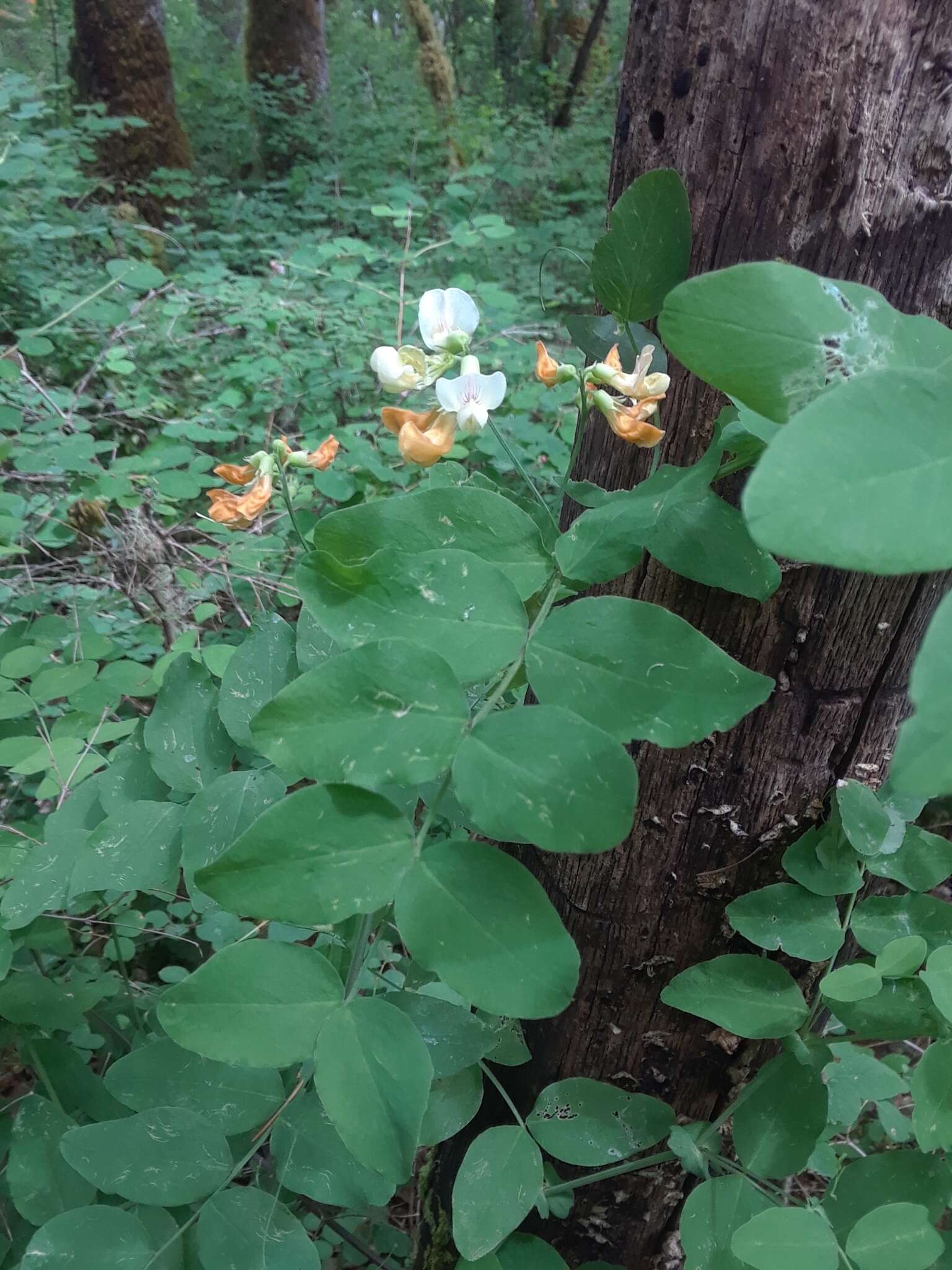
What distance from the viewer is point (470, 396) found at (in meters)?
0.68

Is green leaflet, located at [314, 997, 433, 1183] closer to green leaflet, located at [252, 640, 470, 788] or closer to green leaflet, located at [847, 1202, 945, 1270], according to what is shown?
green leaflet, located at [252, 640, 470, 788]

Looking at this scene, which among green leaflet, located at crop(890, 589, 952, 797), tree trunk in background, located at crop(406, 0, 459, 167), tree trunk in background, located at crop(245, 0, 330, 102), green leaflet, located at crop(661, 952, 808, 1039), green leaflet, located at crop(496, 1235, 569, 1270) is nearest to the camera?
green leaflet, located at crop(890, 589, 952, 797)

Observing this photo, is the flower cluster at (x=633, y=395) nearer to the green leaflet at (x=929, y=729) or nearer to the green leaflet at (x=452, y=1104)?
the green leaflet at (x=929, y=729)

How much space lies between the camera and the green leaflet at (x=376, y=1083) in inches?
20.3

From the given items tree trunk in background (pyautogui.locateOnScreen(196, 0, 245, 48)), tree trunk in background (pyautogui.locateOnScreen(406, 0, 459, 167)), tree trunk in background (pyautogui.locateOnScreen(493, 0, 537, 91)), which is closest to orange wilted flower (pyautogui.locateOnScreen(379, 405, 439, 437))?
tree trunk in background (pyautogui.locateOnScreen(406, 0, 459, 167))

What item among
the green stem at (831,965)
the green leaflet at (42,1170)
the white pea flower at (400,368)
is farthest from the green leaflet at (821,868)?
the green leaflet at (42,1170)

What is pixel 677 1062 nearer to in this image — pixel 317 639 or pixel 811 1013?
pixel 811 1013

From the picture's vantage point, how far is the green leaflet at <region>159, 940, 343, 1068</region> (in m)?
0.54

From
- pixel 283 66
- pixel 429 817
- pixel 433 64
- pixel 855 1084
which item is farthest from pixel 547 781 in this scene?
pixel 433 64

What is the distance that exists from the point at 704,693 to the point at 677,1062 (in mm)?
601

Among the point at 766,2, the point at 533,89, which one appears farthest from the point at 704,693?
the point at 533,89

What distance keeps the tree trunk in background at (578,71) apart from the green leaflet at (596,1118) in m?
10.6

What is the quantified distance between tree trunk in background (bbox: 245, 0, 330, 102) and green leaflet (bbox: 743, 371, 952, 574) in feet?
30.4

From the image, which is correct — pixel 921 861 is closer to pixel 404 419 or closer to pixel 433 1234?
pixel 404 419
